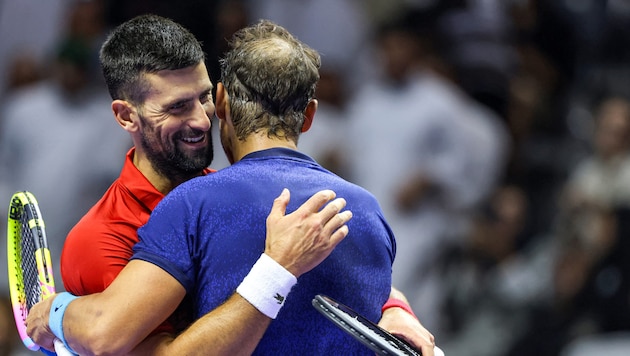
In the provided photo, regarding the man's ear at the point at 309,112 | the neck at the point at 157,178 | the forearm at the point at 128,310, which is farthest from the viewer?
the neck at the point at 157,178

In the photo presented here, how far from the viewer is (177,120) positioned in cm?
310

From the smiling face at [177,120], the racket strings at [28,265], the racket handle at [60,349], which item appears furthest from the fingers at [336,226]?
the racket strings at [28,265]

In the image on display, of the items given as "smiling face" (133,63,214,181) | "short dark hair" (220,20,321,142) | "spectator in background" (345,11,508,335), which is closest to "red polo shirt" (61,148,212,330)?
"smiling face" (133,63,214,181)

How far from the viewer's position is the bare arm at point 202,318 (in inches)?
107

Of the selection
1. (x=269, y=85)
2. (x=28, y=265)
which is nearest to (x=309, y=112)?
(x=269, y=85)

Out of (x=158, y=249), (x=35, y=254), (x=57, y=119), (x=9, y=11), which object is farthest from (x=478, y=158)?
(x=158, y=249)

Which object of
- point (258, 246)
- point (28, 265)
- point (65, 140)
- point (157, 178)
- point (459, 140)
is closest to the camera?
point (258, 246)

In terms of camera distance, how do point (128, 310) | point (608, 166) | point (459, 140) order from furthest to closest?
point (459, 140), point (608, 166), point (128, 310)

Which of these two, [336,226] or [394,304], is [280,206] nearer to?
[336,226]

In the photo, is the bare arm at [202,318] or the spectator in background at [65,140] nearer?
the bare arm at [202,318]

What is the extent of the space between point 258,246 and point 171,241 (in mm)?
224

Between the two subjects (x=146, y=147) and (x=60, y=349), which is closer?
(x=60, y=349)

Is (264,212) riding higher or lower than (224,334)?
higher

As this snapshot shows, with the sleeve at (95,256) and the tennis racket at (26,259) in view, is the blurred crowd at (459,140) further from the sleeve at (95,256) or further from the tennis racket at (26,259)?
the sleeve at (95,256)
